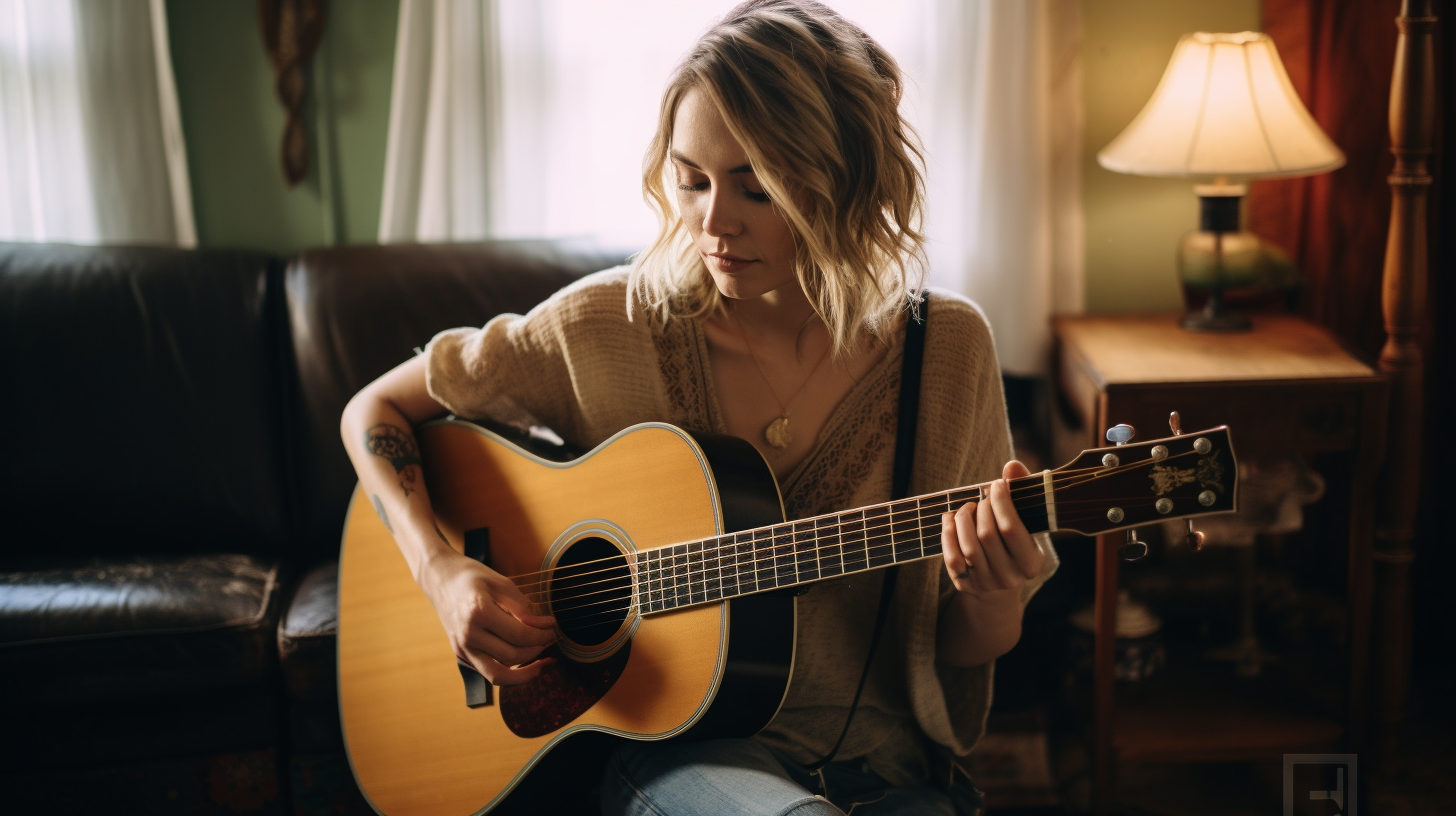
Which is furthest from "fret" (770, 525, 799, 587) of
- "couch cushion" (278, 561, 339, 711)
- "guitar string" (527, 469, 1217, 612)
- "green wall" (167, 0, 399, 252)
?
"green wall" (167, 0, 399, 252)

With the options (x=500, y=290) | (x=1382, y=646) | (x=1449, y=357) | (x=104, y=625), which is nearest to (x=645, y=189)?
(x=500, y=290)

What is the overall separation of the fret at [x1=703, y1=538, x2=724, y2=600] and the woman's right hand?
21cm

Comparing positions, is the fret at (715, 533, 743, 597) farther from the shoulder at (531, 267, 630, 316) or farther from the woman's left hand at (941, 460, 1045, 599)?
the shoulder at (531, 267, 630, 316)

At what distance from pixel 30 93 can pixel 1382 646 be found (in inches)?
107

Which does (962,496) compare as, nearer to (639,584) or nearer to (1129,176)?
(639,584)

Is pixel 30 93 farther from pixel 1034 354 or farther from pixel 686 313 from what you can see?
pixel 1034 354

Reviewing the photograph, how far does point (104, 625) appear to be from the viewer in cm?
152

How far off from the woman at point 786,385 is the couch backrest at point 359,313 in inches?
21.6

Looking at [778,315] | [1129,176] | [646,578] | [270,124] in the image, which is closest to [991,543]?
[646,578]

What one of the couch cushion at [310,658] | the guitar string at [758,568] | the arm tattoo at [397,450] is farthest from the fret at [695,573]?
the couch cushion at [310,658]

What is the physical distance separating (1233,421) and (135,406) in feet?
5.99

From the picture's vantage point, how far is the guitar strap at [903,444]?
47.9 inches

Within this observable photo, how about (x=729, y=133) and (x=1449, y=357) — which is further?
(x=1449, y=357)

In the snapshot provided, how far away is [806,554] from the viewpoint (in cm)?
104
